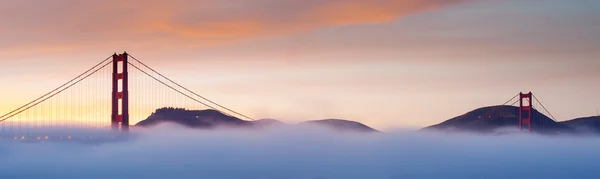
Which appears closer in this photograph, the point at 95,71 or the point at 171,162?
the point at 95,71

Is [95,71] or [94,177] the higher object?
[95,71]

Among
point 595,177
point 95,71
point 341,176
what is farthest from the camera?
point 595,177

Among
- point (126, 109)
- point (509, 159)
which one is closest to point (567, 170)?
point (509, 159)

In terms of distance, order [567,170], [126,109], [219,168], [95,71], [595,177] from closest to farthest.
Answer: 1. [126,109]
2. [95,71]
3. [219,168]
4. [595,177]
5. [567,170]

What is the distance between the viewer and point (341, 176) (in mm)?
129625

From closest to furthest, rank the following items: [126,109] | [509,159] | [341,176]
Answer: [126,109], [341,176], [509,159]

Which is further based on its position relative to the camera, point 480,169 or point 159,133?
point 159,133

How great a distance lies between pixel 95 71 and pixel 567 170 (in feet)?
335

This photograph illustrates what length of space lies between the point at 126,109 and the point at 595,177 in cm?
9542

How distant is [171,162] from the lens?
15000cm

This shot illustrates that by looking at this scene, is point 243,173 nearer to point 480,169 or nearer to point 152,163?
point 152,163

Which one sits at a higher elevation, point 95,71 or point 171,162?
point 95,71

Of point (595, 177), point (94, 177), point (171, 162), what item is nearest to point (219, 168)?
point (171, 162)

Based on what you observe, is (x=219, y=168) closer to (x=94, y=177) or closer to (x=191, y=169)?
(x=191, y=169)
